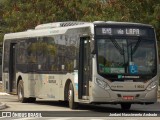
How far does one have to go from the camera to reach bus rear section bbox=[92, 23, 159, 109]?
22.6m

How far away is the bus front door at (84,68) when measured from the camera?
23297 millimetres

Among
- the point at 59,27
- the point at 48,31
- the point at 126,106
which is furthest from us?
the point at 48,31

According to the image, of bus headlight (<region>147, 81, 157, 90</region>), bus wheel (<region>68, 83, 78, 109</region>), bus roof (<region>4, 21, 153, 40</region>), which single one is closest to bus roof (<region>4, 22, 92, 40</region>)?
bus roof (<region>4, 21, 153, 40</region>)

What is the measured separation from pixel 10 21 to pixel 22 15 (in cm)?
119

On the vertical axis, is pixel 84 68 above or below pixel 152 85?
above

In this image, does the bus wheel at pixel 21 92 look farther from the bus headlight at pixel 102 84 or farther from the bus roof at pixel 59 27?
the bus headlight at pixel 102 84

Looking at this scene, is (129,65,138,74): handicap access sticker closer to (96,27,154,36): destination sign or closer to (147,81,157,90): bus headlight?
(147,81,157,90): bus headlight

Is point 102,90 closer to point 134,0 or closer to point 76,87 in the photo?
point 76,87

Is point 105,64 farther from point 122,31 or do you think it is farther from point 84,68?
point 122,31

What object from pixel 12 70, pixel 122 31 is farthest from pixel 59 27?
pixel 12 70

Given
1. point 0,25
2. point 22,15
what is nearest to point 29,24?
point 22,15

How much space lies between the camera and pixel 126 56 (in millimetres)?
22969

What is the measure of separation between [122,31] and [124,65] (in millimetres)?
1294

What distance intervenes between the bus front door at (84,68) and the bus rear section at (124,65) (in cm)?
69
